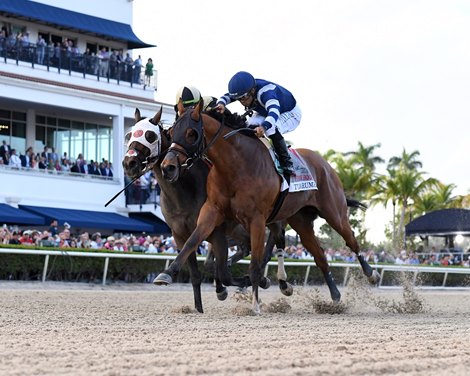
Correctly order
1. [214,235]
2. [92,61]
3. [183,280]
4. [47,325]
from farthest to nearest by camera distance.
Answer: [92,61], [183,280], [214,235], [47,325]

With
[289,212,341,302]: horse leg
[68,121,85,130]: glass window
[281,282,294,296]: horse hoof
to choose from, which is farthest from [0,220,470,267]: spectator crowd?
[68,121,85,130]: glass window

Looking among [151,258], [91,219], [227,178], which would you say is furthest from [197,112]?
[91,219]

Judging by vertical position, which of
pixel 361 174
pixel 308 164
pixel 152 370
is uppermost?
pixel 361 174

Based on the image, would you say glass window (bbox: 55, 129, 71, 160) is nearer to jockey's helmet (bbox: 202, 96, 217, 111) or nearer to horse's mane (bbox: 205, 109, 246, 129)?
jockey's helmet (bbox: 202, 96, 217, 111)

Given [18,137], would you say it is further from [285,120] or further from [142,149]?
[142,149]

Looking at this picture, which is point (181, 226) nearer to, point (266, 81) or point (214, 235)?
point (214, 235)

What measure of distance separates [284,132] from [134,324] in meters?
2.81

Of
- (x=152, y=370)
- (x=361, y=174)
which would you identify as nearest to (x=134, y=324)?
(x=152, y=370)

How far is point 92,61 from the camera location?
25.5 metres

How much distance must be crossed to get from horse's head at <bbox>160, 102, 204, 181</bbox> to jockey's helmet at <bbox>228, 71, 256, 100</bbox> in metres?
0.64

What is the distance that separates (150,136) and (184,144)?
0.91m

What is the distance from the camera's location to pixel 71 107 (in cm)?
2466

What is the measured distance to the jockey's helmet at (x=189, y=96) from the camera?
8.42 metres

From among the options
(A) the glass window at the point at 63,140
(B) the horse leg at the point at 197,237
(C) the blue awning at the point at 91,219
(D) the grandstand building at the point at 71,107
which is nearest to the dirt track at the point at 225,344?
(B) the horse leg at the point at 197,237
